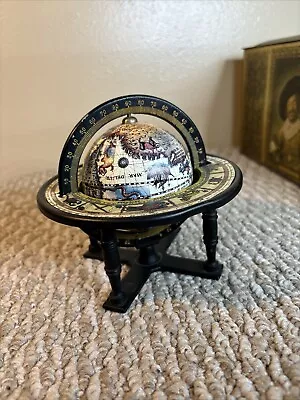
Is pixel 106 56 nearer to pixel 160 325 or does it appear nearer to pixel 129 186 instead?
pixel 129 186

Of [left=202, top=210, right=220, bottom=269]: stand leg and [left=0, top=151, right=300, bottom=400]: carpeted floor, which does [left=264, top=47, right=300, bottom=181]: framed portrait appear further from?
[left=202, top=210, right=220, bottom=269]: stand leg

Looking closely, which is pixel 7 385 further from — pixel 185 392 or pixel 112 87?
pixel 112 87

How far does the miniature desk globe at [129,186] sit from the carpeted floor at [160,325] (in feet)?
0.23

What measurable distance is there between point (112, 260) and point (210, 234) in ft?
0.65

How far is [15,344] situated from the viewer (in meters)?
0.64

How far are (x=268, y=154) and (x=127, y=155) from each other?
2.64ft

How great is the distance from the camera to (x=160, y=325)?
0.66m

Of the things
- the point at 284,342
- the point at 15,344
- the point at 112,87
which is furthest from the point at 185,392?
the point at 112,87

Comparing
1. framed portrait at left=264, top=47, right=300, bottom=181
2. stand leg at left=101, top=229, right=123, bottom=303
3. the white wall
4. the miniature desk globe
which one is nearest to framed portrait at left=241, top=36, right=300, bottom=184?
framed portrait at left=264, top=47, right=300, bottom=181

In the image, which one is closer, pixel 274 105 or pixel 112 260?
pixel 112 260

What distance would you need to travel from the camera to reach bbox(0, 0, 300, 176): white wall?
4.16 feet

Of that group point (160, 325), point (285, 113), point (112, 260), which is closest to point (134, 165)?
point (112, 260)

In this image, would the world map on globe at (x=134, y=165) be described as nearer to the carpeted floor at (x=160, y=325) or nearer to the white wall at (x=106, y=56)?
the carpeted floor at (x=160, y=325)

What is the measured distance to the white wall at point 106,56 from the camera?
4.16 ft
